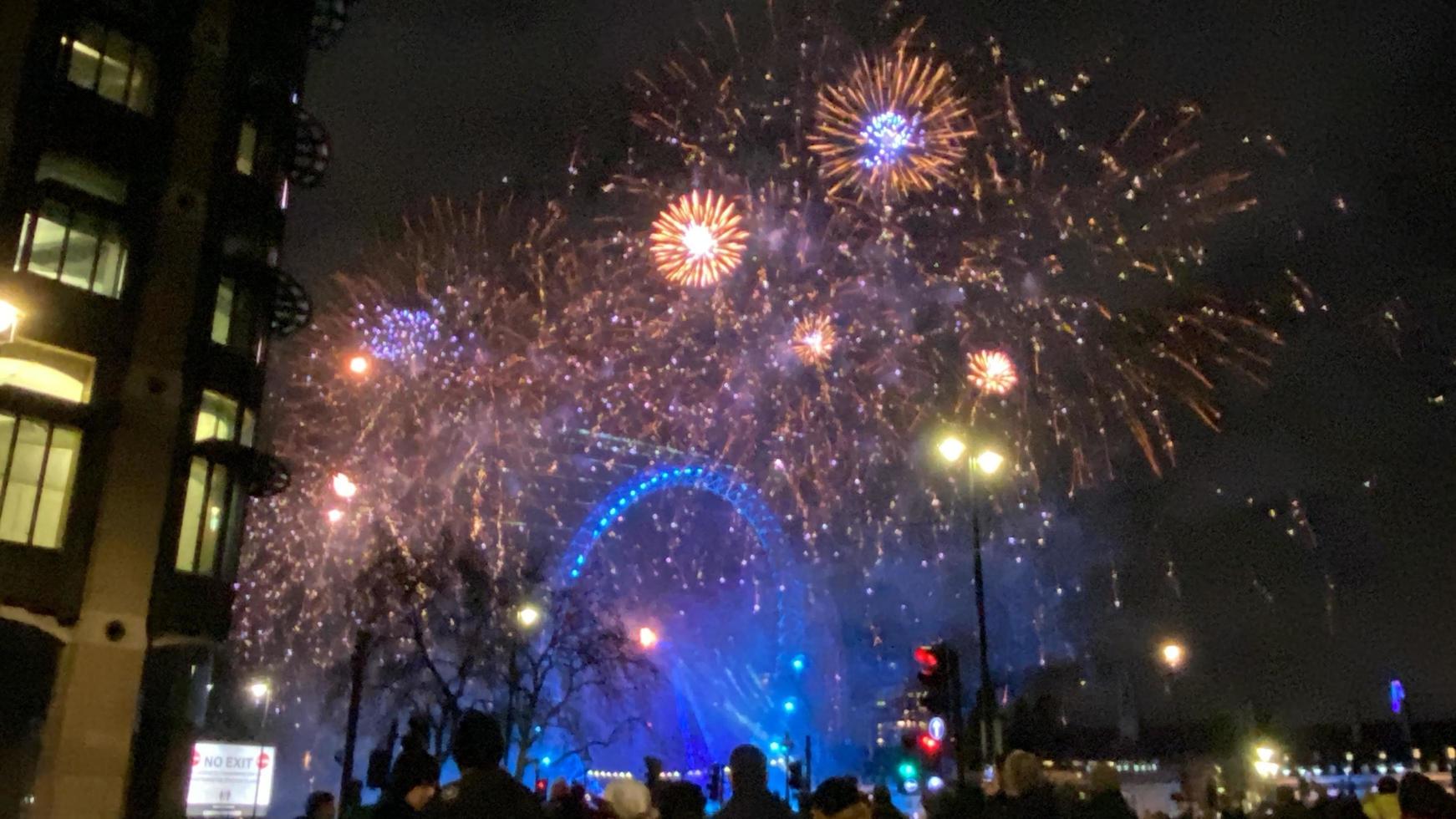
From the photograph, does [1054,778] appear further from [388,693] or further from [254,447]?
[388,693]

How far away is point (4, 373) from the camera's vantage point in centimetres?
2091

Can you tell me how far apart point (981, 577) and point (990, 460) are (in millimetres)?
2005

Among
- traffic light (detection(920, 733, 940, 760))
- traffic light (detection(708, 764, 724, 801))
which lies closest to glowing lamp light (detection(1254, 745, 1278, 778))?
traffic light (detection(708, 764, 724, 801))

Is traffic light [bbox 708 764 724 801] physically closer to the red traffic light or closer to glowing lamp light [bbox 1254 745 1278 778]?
the red traffic light

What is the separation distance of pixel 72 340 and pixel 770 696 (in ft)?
216

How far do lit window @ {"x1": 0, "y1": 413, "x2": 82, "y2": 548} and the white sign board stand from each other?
507cm

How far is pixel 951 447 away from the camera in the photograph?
1844cm

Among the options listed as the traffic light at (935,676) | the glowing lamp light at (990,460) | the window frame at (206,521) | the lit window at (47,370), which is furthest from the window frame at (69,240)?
the traffic light at (935,676)

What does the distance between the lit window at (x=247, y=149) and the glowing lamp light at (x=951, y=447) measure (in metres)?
18.2

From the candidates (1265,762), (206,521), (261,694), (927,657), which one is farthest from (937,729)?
(261,694)

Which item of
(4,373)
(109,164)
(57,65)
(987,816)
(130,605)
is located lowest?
(987,816)

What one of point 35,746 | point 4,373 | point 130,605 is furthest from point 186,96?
point 35,746

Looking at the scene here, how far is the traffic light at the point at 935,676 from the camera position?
14750mm

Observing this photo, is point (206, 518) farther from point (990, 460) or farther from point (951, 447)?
point (990, 460)
